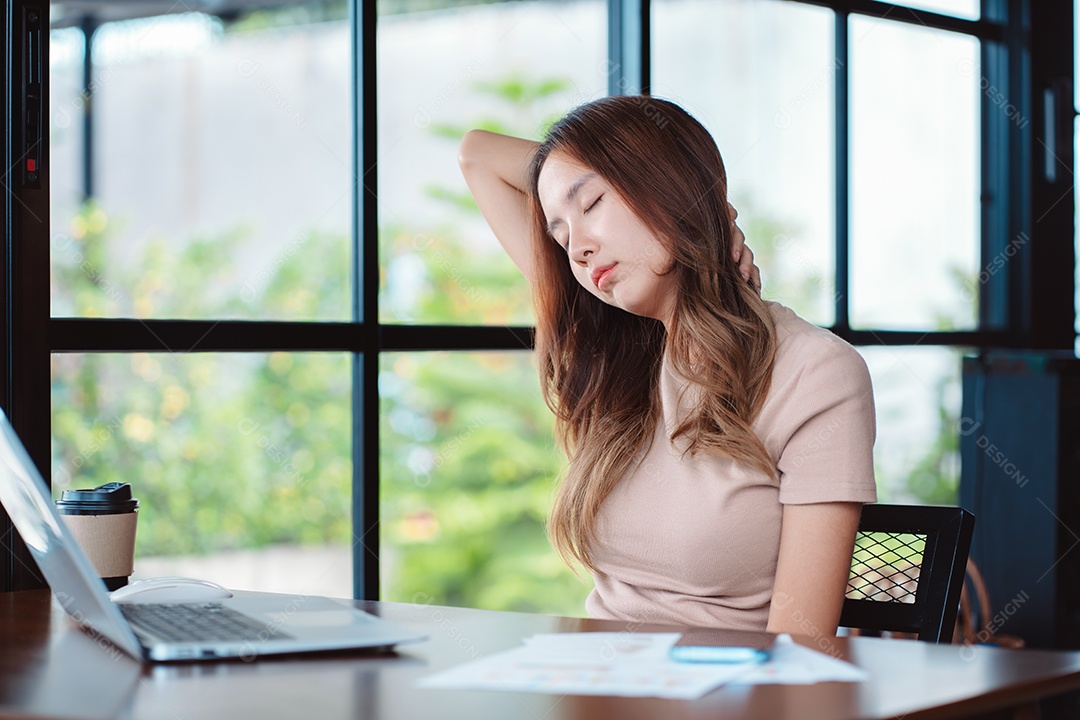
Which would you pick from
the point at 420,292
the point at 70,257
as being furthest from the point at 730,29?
the point at 70,257

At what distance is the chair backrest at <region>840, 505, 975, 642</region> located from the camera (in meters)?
1.49

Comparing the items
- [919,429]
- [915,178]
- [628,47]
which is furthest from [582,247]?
[919,429]

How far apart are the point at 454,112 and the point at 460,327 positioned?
3817 millimetres

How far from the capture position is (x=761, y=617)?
→ 1.60 metres

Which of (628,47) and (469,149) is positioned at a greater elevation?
(628,47)

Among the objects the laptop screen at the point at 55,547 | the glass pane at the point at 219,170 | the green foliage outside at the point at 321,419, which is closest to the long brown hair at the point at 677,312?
the laptop screen at the point at 55,547

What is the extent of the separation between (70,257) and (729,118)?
3056mm

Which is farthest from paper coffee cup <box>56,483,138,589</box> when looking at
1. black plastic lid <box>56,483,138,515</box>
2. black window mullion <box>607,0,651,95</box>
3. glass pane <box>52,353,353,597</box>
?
glass pane <box>52,353,353,597</box>

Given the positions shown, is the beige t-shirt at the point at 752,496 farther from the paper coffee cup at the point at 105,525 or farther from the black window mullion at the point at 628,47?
the black window mullion at the point at 628,47

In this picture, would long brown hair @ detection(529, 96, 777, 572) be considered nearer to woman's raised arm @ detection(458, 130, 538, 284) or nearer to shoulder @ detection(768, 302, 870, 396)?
shoulder @ detection(768, 302, 870, 396)

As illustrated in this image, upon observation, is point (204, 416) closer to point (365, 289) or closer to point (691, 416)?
point (365, 289)

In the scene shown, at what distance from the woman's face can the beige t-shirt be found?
210 millimetres

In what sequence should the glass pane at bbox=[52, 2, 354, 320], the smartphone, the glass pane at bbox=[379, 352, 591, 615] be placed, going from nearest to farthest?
1. the smartphone
2. the glass pane at bbox=[52, 2, 354, 320]
3. the glass pane at bbox=[379, 352, 591, 615]

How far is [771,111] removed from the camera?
4.39 metres
